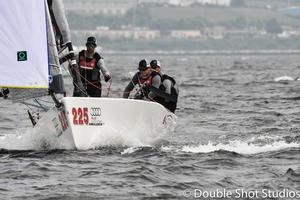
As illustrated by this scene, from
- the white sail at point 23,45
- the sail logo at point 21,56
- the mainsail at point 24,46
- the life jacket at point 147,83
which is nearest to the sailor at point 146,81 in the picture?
the life jacket at point 147,83

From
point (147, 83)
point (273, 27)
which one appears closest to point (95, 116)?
point (147, 83)

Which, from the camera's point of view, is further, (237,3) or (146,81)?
(237,3)

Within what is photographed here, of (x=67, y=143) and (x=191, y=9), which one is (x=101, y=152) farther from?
(x=191, y=9)

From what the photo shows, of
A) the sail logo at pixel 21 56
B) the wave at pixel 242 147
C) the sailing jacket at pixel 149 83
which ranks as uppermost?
the sail logo at pixel 21 56

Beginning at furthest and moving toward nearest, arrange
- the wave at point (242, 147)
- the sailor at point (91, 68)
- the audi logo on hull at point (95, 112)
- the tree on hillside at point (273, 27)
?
the tree on hillside at point (273, 27)
the sailor at point (91, 68)
the wave at point (242, 147)
the audi logo on hull at point (95, 112)

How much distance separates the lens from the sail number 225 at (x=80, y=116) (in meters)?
12.3

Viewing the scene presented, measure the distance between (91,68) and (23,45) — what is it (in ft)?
5.54

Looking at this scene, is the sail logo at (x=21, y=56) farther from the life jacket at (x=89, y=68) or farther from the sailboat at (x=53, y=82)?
the life jacket at (x=89, y=68)

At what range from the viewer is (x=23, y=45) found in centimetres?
1208

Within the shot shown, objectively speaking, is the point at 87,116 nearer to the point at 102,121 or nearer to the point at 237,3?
the point at 102,121

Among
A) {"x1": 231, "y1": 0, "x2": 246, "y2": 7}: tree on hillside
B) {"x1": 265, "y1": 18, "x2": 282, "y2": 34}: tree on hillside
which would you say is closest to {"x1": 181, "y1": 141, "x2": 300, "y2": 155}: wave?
{"x1": 265, "y1": 18, "x2": 282, "y2": 34}: tree on hillside

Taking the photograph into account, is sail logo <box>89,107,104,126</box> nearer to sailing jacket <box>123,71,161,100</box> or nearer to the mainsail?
the mainsail

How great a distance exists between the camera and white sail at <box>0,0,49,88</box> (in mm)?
11969

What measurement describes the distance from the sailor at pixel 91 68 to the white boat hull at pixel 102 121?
2.80ft
